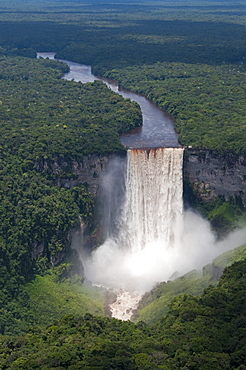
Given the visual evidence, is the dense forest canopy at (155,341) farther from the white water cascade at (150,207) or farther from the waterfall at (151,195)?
the waterfall at (151,195)

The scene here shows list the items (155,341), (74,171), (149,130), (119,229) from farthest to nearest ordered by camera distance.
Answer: (149,130) < (119,229) < (74,171) < (155,341)

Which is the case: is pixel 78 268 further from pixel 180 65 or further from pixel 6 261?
pixel 180 65

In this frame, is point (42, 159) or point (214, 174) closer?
point (42, 159)

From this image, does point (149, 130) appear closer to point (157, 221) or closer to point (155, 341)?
point (157, 221)

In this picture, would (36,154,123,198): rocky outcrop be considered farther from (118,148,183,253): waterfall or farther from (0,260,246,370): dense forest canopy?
(0,260,246,370): dense forest canopy

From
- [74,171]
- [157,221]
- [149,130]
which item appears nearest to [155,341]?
[157,221]

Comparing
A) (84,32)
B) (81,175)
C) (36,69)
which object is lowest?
(81,175)

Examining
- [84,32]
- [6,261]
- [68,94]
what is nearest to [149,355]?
[6,261]
